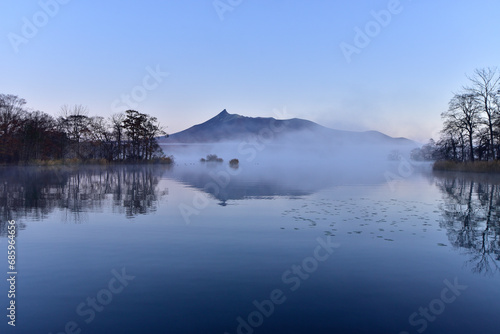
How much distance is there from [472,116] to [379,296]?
5850cm

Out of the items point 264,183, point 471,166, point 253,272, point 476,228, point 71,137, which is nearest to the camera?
point 253,272

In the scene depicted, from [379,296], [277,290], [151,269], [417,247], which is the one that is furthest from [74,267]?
[417,247]

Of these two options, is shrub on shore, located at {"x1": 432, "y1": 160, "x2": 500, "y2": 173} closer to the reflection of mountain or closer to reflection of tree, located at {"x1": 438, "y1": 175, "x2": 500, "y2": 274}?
the reflection of mountain

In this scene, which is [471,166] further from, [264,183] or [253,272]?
[253,272]

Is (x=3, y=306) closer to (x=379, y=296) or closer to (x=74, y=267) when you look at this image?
(x=74, y=267)

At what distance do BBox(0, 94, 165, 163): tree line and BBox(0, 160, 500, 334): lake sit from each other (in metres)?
54.1

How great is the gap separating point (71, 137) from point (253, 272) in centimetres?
7201

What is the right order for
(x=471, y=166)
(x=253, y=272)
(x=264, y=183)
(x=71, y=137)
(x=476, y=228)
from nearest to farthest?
1. (x=253, y=272)
2. (x=476, y=228)
3. (x=264, y=183)
4. (x=471, y=166)
5. (x=71, y=137)

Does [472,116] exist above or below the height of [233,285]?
above

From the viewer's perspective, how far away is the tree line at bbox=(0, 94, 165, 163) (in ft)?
199

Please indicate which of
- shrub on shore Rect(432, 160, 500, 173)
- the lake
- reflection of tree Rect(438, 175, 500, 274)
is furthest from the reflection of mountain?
shrub on shore Rect(432, 160, 500, 173)

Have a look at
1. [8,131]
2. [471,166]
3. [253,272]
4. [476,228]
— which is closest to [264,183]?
[476,228]

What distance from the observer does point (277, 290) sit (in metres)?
6.62

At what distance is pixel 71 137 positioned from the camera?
70812 millimetres
